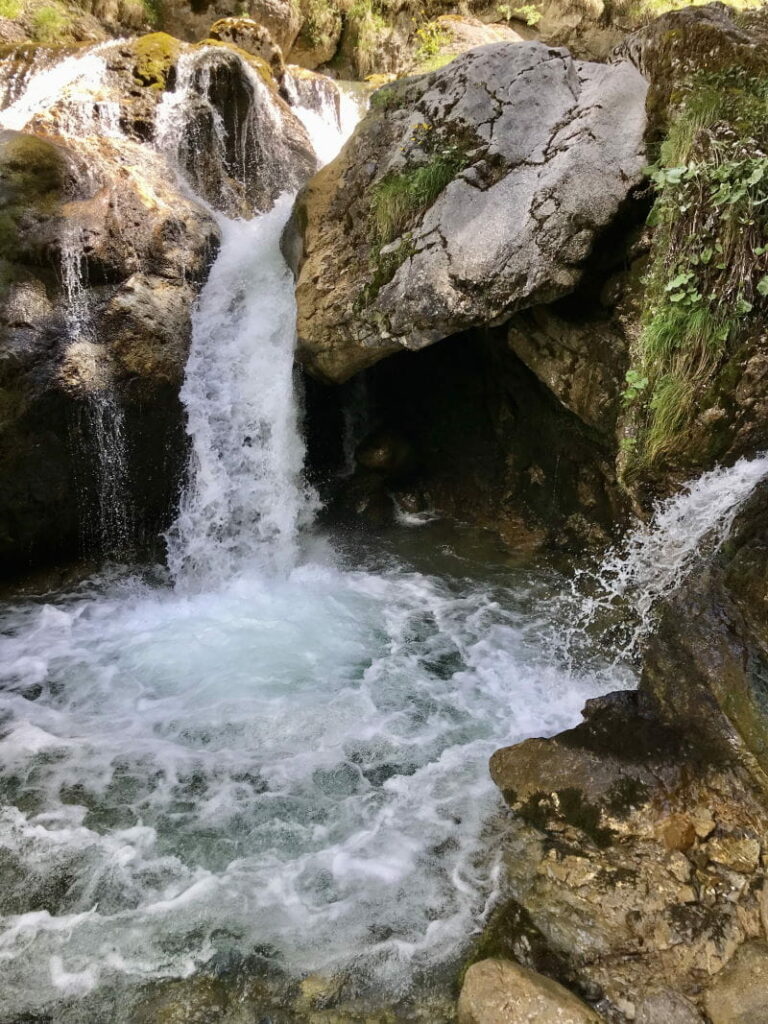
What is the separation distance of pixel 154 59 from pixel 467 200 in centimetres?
685

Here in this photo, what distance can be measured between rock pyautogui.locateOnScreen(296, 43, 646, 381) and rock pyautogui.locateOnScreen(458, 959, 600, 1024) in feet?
15.1

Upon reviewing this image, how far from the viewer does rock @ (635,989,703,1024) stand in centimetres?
272

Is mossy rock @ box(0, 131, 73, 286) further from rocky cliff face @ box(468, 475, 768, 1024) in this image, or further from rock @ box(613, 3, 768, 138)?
rocky cliff face @ box(468, 475, 768, 1024)

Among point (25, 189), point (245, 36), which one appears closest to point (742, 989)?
point (25, 189)

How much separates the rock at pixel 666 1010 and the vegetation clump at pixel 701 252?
3.30m

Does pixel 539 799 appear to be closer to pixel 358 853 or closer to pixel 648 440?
pixel 358 853

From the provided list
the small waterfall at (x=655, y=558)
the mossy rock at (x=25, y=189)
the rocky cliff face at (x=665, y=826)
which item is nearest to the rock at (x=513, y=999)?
the rocky cliff face at (x=665, y=826)

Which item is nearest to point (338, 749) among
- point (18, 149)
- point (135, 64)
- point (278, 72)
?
point (18, 149)

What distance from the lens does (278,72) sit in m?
11.4

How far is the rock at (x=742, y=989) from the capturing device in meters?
2.65

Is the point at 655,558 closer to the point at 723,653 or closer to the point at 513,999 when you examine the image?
the point at 723,653

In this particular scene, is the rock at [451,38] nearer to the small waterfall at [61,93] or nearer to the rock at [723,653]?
the small waterfall at [61,93]

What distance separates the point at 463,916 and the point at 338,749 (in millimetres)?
1572

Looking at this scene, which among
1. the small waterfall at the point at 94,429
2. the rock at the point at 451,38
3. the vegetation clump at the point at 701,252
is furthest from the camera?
the rock at the point at 451,38
